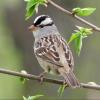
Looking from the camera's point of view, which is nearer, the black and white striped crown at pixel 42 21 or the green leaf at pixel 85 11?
the green leaf at pixel 85 11

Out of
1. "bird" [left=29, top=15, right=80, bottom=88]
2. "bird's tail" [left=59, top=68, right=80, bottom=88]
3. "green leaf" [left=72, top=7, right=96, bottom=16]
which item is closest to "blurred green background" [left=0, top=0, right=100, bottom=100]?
"bird" [left=29, top=15, right=80, bottom=88]

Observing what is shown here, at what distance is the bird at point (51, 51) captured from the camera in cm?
692

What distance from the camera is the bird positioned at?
273 inches

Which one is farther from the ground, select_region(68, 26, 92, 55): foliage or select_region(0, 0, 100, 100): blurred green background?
select_region(68, 26, 92, 55): foliage

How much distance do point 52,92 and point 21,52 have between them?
1.05 metres

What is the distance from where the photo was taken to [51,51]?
23.9 ft

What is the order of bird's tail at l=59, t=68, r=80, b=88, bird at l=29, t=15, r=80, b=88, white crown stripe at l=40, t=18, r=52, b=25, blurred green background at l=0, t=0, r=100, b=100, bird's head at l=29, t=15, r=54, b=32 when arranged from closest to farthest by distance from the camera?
bird's tail at l=59, t=68, r=80, b=88 → bird at l=29, t=15, r=80, b=88 → bird's head at l=29, t=15, r=54, b=32 → white crown stripe at l=40, t=18, r=52, b=25 → blurred green background at l=0, t=0, r=100, b=100

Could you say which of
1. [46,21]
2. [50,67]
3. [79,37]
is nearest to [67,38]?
[46,21]

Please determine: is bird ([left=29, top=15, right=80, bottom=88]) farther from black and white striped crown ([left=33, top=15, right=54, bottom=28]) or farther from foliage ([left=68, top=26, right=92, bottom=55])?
foliage ([left=68, top=26, right=92, bottom=55])

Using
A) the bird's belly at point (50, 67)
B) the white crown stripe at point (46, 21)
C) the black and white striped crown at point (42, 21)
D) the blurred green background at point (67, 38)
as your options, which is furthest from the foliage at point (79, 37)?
the blurred green background at point (67, 38)

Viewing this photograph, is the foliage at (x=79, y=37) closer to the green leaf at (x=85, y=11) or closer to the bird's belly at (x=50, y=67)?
the green leaf at (x=85, y=11)

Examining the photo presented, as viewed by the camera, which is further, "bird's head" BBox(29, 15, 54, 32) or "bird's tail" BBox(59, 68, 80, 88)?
"bird's head" BBox(29, 15, 54, 32)

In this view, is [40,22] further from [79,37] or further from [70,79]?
[79,37]

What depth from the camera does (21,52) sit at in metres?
12.5
